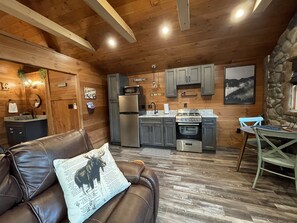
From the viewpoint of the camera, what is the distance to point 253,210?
161 cm

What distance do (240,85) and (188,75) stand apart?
1.29 m

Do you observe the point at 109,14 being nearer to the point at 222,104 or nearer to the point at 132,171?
→ the point at 132,171

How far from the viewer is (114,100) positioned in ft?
13.3

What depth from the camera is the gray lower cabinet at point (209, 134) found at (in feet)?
10.5

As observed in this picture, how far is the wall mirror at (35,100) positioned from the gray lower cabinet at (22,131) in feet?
2.60

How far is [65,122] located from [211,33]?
404 centimetres

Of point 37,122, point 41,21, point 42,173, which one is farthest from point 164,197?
point 37,122

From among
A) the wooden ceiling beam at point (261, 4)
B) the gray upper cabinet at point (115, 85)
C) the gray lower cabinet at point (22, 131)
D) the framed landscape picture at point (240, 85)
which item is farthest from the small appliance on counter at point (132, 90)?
the wooden ceiling beam at point (261, 4)

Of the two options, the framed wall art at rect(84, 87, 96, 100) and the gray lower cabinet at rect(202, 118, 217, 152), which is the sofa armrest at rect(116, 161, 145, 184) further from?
the framed wall art at rect(84, 87, 96, 100)

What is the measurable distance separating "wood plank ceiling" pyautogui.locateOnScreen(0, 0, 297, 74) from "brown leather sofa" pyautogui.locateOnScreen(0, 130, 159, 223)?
2307mm

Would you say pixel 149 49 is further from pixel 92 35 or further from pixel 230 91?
pixel 230 91

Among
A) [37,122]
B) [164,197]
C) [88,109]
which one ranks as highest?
[88,109]

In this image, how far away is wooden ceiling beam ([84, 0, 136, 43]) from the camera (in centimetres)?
170

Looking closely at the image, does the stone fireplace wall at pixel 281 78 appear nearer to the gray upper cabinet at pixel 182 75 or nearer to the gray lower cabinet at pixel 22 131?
the gray upper cabinet at pixel 182 75
